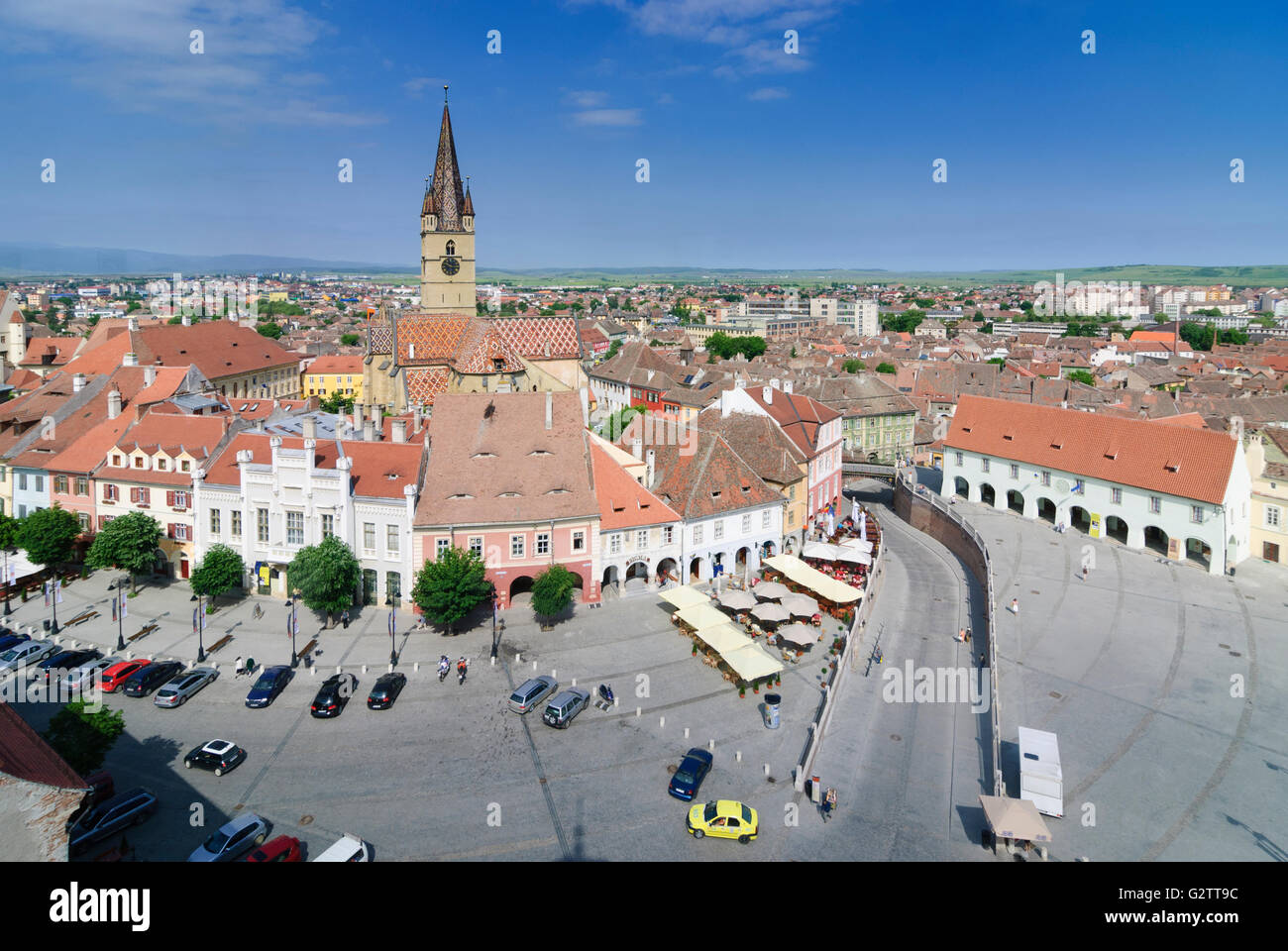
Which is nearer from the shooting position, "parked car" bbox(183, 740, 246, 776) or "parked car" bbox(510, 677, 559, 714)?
"parked car" bbox(183, 740, 246, 776)

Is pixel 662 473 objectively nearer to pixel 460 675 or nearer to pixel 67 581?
pixel 460 675

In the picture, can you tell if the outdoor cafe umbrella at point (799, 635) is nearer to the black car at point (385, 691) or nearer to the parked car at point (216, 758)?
the black car at point (385, 691)

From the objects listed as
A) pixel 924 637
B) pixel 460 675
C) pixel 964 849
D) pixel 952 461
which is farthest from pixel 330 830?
pixel 952 461

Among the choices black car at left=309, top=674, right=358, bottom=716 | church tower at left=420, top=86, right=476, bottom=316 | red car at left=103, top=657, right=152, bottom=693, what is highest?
church tower at left=420, top=86, right=476, bottom=316

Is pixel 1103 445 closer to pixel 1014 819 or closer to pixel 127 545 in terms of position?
pixel 1014 819

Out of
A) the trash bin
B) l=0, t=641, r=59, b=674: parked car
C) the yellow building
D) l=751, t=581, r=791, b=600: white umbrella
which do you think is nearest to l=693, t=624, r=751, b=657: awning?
the trash bin

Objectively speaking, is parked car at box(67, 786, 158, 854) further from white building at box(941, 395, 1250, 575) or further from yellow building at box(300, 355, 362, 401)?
yellow building at box(300, 355, 362, 401)

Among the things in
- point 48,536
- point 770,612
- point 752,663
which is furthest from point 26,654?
point 770,612
